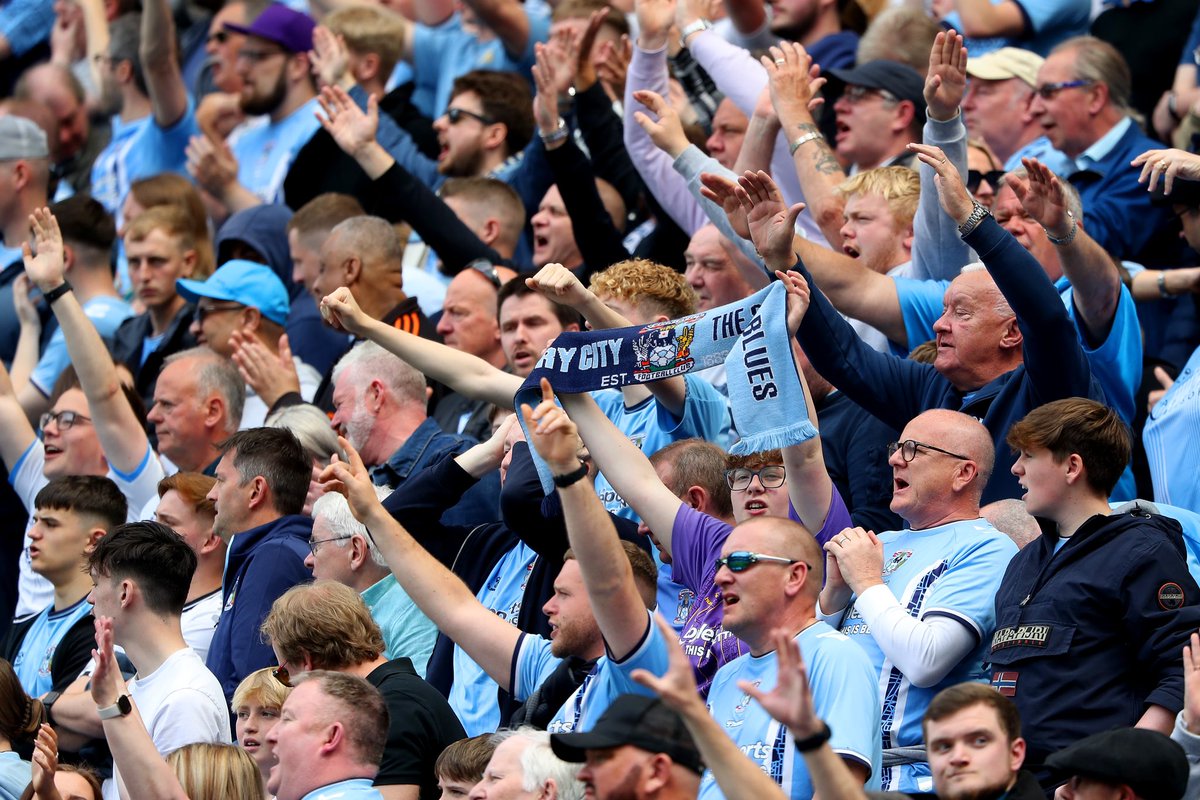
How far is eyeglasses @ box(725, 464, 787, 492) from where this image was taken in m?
5.98

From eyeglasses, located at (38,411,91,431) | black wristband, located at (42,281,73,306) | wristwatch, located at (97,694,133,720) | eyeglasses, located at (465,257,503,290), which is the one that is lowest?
eyeglasses, located at (38,411,91,431)

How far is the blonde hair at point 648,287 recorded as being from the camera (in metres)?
7.02

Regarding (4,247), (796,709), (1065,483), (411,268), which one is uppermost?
(796,709)

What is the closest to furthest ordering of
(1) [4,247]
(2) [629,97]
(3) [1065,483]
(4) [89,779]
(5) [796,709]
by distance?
1. (5) [796,709]
2. (3) [1065,483]
3. (4) [89,779]
4. (2) [629,97]
5. (1) [4,247]

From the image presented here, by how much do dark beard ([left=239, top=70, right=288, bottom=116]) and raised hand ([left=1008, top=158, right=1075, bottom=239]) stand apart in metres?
6.54

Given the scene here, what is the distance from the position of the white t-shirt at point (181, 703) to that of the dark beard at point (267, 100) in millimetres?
5735

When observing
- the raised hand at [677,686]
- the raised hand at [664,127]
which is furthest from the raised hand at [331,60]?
the raised hand at [677,686]

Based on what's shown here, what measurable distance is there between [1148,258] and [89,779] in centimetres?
499

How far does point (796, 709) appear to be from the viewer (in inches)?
161

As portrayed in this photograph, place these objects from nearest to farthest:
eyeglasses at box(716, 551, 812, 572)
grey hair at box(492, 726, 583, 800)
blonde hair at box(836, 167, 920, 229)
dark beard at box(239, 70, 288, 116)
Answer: grey hair at box(492, 726, 583, 800)
eyeglasses at box(716, 551, 812, 572)
blonde hair at box(836, 167, 920, 229)
dark beard at box(239, 70, 288, 116)

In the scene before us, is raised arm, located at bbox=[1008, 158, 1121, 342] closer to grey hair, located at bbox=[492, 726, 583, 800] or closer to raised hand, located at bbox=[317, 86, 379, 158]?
grey hair, located at bbox=[492, 726, 583, 800]

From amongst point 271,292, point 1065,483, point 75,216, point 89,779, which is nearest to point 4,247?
point 75,216

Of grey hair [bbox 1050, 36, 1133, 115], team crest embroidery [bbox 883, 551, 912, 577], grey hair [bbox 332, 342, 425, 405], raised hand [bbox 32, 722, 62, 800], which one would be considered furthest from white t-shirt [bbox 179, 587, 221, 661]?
grey hair [bbox 1050, 36, 1133, 115]

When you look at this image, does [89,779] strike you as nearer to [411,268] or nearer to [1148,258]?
[411,268]
